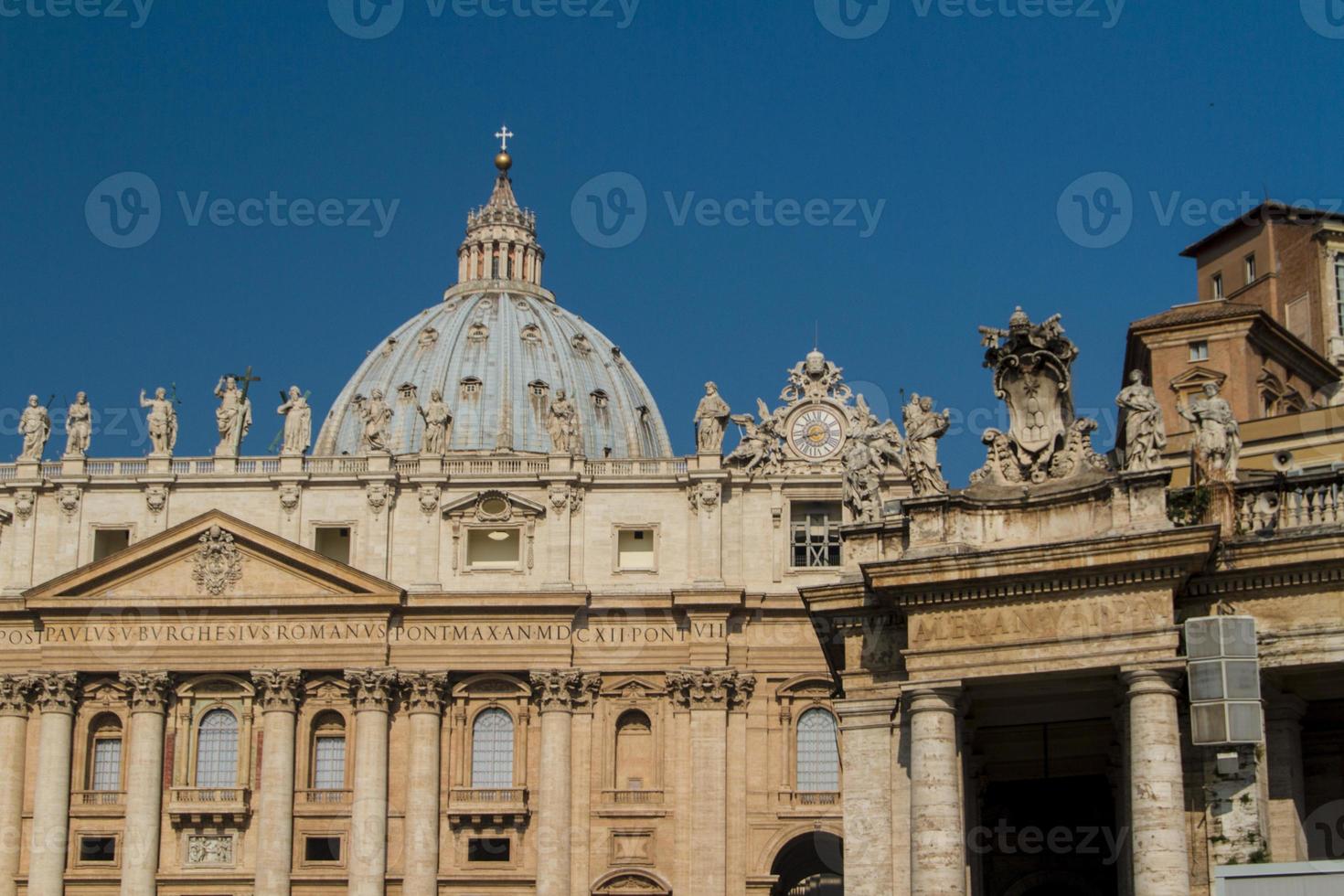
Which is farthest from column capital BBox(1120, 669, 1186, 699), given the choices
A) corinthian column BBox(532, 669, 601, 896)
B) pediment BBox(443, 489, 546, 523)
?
pediment BBox(443, 489, 546, 523)

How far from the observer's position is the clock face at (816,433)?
7856 cm

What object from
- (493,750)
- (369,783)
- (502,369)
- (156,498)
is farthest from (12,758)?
(502,369)

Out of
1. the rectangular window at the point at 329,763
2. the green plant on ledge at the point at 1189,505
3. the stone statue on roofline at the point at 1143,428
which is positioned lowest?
the rectangular window at the point at 329,763

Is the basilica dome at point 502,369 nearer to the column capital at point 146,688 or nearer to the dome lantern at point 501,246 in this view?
the dome lantern at point 501,246

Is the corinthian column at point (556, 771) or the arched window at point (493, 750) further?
the arched window at point (493, 750)

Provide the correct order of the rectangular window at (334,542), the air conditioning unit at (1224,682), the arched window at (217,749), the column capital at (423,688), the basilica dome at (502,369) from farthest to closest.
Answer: the basilica dome at (502,369) < the rectangular window at (334,542) < the arched window at (217,749) < the column capital at (423,688) < the air conditioning unit at (1224,682)

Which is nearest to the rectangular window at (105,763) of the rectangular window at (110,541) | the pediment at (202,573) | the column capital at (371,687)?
the pediment at (202,573)

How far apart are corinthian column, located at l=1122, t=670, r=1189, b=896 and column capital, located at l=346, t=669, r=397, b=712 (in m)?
46.7

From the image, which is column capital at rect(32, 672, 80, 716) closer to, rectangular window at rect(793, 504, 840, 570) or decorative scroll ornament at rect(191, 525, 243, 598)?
decorative scroll ornament at rect(191, 525, 243, 598)

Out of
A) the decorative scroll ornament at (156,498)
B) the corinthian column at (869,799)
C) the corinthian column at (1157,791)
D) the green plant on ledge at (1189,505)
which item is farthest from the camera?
the decorative scroll ornament at (156,498)

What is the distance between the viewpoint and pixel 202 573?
76188 mm

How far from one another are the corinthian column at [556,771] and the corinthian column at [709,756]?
3295 mm

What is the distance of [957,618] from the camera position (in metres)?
32.8

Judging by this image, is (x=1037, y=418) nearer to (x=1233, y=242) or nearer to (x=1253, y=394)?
(x=1253, y=394)
